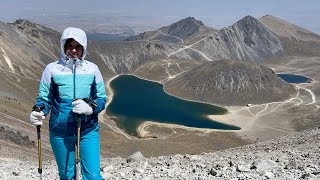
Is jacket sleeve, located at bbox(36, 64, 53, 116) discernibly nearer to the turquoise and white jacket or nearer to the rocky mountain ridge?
the turquoise and white jacket

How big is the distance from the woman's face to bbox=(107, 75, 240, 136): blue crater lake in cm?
7258

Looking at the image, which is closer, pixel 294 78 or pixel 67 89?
pixel 67 89

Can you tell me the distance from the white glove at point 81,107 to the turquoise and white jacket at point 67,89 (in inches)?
8.6

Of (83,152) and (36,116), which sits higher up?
(36,116)

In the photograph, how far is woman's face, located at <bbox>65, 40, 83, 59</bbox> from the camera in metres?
7.73

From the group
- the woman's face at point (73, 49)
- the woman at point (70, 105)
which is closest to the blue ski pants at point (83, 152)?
the woman at point (70, 105)

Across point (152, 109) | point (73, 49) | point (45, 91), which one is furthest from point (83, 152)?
point (152, 109)

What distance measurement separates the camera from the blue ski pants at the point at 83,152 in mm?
7473

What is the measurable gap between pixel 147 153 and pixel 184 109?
174 feet

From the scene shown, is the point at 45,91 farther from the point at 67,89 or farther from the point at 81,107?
the point at 81,107

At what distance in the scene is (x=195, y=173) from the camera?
12.6 metres

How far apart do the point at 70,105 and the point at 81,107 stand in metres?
0.44

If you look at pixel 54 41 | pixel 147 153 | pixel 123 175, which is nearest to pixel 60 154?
pixel 123 175

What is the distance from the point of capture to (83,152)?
295 inches
